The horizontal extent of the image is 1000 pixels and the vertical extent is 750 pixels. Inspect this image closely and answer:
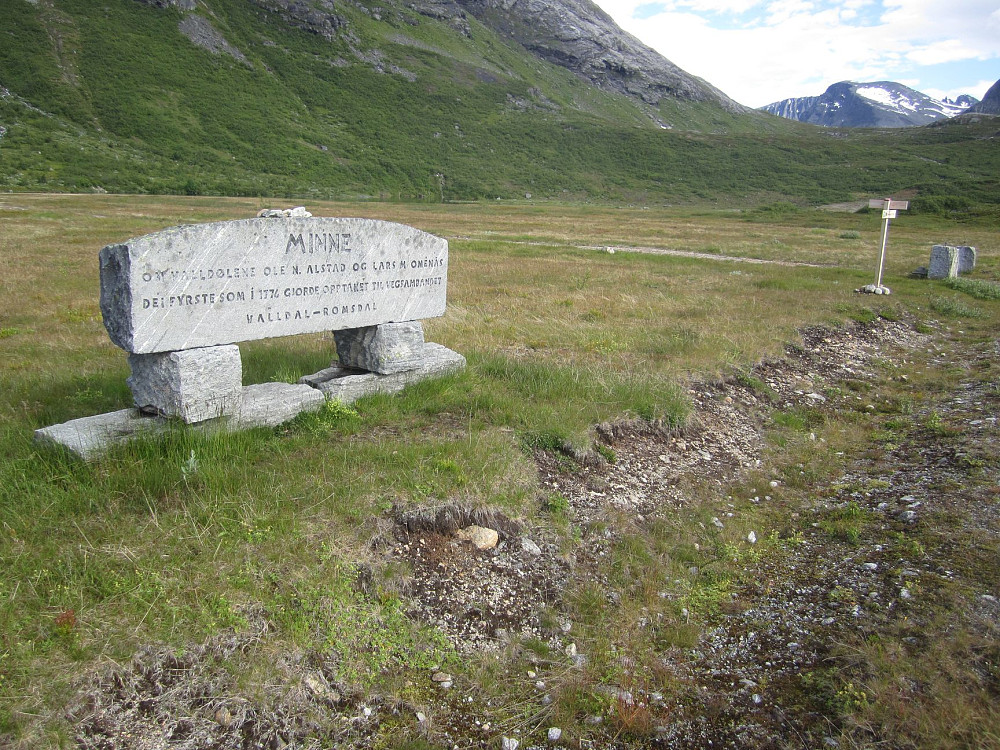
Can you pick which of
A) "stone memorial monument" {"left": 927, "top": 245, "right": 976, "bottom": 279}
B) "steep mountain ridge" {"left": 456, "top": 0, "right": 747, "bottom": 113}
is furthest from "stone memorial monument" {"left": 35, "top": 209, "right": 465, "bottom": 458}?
"steep mountain ridge" {"left": 456, "top": 0, "right": 747, "bottom": 113}

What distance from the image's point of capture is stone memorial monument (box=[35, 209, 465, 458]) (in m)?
5.59

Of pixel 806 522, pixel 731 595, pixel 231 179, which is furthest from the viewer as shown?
pixel 231 179

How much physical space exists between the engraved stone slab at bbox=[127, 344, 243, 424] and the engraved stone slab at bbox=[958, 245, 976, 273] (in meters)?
27.6

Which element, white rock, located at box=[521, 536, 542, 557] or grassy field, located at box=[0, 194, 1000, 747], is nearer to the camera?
grassy field, located at box=[0, 194, 1000, 747]

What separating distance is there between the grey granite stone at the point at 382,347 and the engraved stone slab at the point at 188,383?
1767mm

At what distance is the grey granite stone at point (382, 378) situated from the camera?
23.7 ft

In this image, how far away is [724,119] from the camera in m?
188

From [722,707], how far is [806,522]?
2.90m

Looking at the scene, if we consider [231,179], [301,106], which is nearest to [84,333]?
[231,179]

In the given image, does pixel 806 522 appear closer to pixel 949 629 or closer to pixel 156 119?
pixel 949 629

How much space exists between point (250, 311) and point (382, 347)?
168 centimetres

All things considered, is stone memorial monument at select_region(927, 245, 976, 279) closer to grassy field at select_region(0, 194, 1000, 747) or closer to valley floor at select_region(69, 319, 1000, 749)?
grassy field at select_region(0, 194, 1000, 747)

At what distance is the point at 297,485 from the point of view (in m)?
5.12

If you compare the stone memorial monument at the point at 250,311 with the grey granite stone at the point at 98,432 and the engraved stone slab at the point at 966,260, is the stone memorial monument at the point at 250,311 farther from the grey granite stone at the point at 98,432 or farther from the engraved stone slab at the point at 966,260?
the engraved stone slab at the point at 966,260
